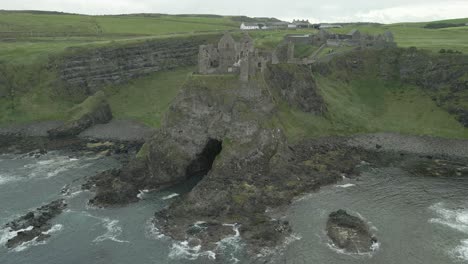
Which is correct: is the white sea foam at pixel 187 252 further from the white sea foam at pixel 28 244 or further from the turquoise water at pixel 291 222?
the white sea foam at pixel 28 244

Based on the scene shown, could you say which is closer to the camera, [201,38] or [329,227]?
[329,227]

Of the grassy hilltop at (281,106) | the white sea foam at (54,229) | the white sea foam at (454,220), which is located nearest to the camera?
the white sea foam at (454,220)

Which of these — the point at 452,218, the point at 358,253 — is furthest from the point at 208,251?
the point at 452,218

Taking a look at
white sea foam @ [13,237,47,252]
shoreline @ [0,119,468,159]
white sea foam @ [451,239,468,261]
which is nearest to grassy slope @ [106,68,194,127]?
shoreline @ [0,119,468,159]

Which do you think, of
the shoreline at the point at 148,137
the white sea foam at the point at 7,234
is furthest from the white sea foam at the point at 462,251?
the white sea foam at the point at 7,234

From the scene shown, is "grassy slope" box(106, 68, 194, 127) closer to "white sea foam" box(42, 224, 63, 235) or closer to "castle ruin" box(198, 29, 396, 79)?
"castle ruin" box(198, 29, 396, 79)

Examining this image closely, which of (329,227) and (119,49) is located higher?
(119,49)

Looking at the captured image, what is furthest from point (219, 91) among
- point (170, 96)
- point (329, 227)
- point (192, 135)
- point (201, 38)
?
point (201, 38)

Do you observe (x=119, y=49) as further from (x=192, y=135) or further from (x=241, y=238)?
(x=241, y=238)
